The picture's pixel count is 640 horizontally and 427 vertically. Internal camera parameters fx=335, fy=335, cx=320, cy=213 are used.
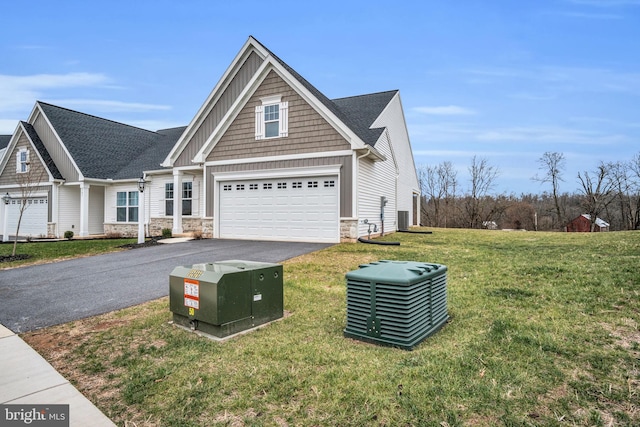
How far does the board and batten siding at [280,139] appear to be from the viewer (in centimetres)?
1265

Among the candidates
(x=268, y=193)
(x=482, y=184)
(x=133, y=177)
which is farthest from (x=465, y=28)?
(x=482, y=184)

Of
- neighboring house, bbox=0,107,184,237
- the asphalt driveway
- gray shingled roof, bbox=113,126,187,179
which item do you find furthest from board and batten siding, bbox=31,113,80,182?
the asphalt driveway

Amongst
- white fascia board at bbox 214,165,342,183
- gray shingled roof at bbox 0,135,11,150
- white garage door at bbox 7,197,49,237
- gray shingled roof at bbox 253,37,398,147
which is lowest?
white garage door at bbox 7,197,49,237

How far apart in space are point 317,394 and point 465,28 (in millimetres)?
14779

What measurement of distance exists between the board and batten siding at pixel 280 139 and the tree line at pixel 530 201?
25135 millimetres

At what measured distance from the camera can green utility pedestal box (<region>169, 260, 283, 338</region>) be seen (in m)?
4.05

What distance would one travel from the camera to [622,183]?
33344 mm

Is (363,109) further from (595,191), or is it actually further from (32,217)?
(595,191)

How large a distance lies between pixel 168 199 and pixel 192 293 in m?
15.3

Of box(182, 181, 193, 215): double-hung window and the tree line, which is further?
the tree line

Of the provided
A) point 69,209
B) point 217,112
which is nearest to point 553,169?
point 217,112

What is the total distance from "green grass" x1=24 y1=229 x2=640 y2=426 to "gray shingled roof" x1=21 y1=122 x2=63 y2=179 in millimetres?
18922

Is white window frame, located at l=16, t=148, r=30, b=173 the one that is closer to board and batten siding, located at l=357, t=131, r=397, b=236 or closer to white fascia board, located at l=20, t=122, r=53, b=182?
white fascia board, located at l=20, t=122, r=53, b=182

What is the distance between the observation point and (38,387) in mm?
3057
